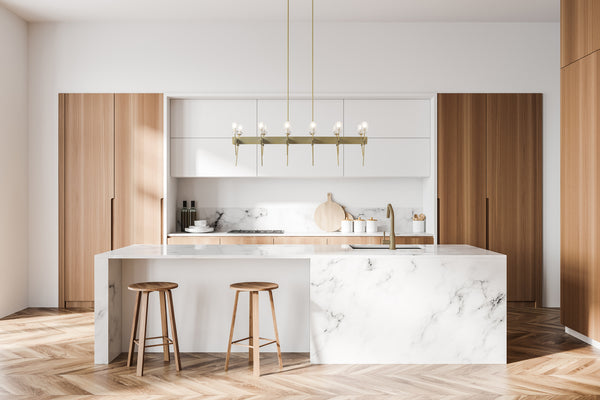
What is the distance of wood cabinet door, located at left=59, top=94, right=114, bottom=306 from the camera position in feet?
19.0

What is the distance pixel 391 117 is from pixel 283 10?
161cm

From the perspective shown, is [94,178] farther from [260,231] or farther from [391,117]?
[391,117]

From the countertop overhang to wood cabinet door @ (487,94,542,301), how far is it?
179 cm

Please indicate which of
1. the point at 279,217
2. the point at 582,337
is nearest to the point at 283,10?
the point at 279,217

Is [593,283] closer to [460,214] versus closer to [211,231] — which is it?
[460,214]

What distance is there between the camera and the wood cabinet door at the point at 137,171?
581cm

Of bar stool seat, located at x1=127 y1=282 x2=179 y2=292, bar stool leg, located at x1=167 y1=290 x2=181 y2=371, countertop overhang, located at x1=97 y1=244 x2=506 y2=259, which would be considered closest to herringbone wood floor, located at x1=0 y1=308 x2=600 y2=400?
bar stool leg, located at x1=167 y1=290 x2=181 y2=371

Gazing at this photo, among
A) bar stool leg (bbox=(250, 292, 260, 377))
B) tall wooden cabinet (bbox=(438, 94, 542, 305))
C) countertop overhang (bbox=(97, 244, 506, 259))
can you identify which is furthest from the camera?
tall wooden cabinet (bbox=(438, 94, 542, 305))

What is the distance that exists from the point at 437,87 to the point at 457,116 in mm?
383

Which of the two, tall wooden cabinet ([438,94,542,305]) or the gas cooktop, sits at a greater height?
tall wooden cabinet ([438,94,542,305])

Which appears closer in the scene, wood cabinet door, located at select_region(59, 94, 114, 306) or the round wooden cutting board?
wood cabinet door, located at select_region(59, 94, 114, 306)

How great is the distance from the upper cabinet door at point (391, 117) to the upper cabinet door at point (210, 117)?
1.08 m

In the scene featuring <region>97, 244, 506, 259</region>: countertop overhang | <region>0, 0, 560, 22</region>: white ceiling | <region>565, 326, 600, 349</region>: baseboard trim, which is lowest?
<region>565, 326, 600, 349</region>: baseboard trim

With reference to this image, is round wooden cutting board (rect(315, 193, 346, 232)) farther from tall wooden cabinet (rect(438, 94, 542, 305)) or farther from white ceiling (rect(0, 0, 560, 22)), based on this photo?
white ceiling (rect(0, 0, 560, 22))
